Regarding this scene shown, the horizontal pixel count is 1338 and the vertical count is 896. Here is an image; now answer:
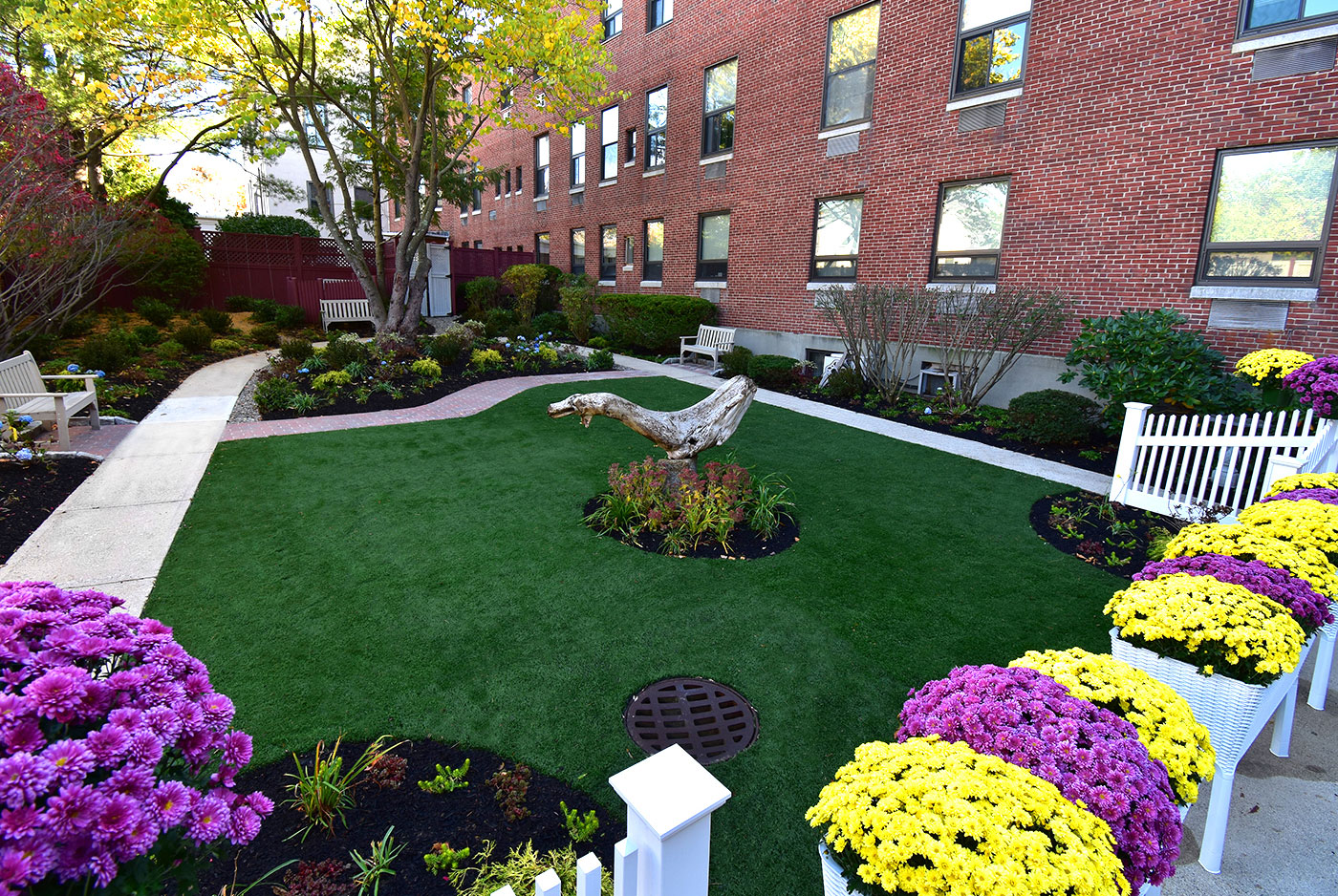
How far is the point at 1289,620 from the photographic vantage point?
8.79 ft

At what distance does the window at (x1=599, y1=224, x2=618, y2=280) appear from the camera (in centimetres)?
2061

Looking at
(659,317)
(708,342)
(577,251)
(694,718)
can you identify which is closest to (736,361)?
(708,342)

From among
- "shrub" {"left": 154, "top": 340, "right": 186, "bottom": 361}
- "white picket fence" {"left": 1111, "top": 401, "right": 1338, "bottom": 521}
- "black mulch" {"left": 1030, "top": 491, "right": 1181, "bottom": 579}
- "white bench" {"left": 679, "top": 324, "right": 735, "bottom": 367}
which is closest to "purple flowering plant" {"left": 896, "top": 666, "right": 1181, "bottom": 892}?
"black mulch" {"left": 1030, "top": 491, "right": 1181, "bottom": 579}

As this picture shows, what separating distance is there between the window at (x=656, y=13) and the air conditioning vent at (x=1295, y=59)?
46.2 ft

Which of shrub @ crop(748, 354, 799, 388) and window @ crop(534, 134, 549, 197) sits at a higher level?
window @ crop(534, 134, 549, 197)

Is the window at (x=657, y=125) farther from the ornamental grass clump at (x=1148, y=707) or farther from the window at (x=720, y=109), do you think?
the ornamental grass clump at (x=1148, y=707)

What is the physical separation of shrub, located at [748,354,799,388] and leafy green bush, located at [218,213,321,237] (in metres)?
15.5

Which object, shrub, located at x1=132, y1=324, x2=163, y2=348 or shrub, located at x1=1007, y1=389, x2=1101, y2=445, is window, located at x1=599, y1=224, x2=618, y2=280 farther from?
shrub, located at x1=1007, y1=389, x2=1101, y2=445

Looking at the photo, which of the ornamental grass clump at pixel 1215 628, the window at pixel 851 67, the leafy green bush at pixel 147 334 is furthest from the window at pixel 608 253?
the ornamental grass clump at pixel 1215 628

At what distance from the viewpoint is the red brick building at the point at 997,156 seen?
8.12m

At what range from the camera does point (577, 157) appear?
2222 centimetres

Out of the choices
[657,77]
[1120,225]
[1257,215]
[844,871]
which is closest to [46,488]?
[844,871]

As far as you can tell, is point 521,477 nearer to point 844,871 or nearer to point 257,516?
point 257,516

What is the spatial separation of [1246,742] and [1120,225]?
9002 millimetres
